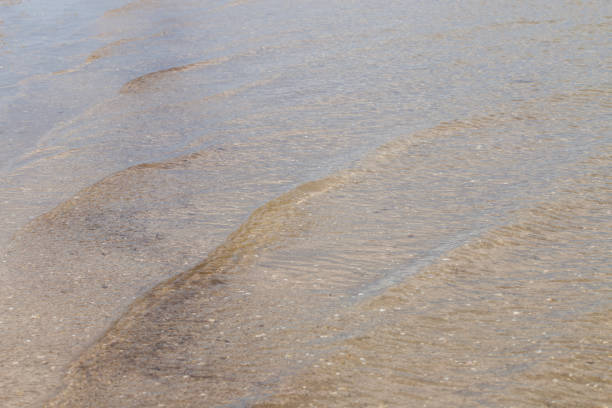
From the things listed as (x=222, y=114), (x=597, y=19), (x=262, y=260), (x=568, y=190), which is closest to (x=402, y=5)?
(x=597, y=19)

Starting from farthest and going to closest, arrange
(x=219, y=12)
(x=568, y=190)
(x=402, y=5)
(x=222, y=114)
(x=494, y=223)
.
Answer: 1. (x=219, y=12)
2. (x=402, y=5)
3. (x=222, y=114)
4. (x=568, y=190)
5. (x=494, y=223)

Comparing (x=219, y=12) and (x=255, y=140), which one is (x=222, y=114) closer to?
(x=255, y=140)

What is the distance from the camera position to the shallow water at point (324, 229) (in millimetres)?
2469

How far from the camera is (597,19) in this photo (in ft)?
23.5

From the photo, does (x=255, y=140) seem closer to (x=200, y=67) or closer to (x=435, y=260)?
(x=435, y=260)

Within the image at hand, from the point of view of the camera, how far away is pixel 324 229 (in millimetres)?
3564

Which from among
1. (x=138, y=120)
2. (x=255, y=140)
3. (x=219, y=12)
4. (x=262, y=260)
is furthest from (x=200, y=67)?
(x=262, y=260)

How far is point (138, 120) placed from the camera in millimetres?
5953

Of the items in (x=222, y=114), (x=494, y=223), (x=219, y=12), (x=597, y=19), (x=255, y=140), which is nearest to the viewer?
(x=494, y=223)

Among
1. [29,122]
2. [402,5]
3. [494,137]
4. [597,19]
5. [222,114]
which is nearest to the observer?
[494,137]

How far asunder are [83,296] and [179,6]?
10.1 meters

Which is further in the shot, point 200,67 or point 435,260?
point 200,67

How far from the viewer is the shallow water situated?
2469 millimetres

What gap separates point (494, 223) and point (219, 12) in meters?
8.50
